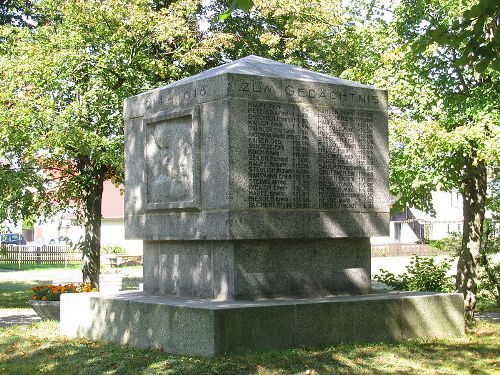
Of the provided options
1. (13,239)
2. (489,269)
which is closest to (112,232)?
(13,239)

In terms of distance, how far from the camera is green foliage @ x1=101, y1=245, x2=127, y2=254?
59.7m

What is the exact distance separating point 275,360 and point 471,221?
30.4 ft

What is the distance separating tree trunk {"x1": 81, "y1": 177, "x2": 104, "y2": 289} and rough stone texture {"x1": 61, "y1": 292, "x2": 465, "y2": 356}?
11.6m

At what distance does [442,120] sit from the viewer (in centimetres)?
1623

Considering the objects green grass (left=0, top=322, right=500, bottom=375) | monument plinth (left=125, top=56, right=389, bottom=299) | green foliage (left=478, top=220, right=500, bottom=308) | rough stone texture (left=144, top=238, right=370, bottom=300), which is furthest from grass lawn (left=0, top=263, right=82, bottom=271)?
green grass (left=0, top=322, right=500, bottom=375)

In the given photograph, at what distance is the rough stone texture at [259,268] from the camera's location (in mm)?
10508

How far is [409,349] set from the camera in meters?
10.0

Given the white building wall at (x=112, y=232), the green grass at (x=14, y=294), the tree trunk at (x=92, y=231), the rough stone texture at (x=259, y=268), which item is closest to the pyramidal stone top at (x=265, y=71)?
the rough stone texture at (x=259, y=268)

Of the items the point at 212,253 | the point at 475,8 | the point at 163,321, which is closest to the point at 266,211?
the point at 212,253

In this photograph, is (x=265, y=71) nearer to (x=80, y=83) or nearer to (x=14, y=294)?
(x=80, y=83)

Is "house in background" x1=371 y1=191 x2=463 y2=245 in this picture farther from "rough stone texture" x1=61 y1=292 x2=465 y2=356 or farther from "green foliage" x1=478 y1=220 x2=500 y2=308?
"rough stone texture" x1=61 y1=292 x2=465 y2=356

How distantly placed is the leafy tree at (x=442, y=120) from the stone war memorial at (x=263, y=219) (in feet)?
13.6

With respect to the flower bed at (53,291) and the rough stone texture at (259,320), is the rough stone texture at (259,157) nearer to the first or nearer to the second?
the rough stone texture at (259,320)

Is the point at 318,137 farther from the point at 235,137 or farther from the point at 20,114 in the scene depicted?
the point at 20,114
